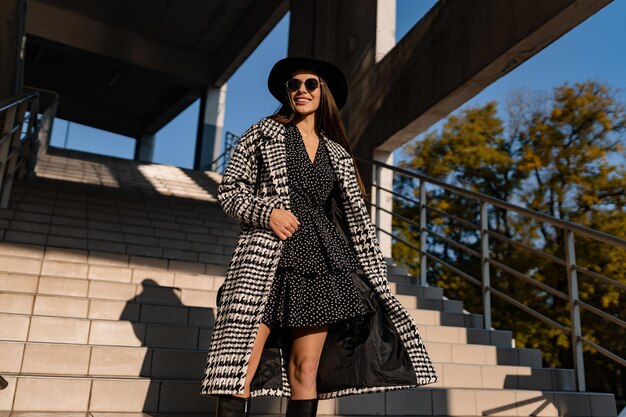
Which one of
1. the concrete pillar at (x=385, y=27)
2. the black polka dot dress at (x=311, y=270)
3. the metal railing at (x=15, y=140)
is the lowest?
the black polka dot dress at (x=311, y=270)

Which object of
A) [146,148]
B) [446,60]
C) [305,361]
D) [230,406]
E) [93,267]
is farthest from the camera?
[146,148]

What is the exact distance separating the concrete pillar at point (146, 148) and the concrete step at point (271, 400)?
20.5 metres

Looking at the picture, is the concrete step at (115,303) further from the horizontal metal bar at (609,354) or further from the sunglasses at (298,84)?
the horizontal metal bar at (609,354)

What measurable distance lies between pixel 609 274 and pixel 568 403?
28.4 feet

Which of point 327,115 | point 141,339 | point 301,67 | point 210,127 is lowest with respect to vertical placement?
point 141,339

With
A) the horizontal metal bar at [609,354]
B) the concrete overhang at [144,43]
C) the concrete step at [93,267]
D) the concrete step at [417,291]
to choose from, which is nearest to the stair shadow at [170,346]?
the concrete step at [93,267]

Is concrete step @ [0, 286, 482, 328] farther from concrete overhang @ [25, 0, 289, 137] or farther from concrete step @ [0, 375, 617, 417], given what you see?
concrete overhang @ [25, 0, 289, 137]

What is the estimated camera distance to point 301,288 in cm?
182

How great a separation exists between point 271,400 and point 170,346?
0.73 metres

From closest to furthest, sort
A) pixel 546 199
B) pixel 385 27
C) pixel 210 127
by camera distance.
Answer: pixel 385 27 → pixel 546 199 → pixel 210 127

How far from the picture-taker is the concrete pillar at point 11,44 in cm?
631

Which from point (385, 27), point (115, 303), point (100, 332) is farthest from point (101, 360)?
point (385, 27)

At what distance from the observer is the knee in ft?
5.94

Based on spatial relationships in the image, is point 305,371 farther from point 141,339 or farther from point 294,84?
point 141,339
